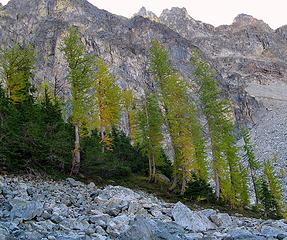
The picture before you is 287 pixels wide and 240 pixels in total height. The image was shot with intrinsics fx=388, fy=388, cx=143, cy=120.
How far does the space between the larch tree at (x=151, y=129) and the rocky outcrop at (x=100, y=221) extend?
14.1m

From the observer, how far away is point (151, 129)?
31344 mm

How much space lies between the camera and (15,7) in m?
157

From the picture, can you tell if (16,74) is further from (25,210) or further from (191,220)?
(191,220)

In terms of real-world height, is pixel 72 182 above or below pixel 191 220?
above

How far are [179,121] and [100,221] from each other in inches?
704

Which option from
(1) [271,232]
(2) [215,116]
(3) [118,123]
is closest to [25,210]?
(1) [271,232]

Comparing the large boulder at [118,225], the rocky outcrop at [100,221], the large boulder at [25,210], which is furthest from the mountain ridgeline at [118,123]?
the large boulder at [118,225]

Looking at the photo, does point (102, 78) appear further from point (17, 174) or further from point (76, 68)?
point (17, 174)

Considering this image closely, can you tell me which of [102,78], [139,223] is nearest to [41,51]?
[102,78]

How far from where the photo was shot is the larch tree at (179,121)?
93.6ft

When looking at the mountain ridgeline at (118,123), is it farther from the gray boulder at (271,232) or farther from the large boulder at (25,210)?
the gray boulder at (271,232)

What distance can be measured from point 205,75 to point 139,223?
23440 millimetres

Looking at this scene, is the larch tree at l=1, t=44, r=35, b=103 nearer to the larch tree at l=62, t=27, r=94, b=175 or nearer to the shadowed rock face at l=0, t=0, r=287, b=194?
the larch tree at l=62, t=27, r=94, b=175

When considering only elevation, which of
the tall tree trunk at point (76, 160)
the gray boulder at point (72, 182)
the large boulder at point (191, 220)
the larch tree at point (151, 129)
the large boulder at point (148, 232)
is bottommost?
the large boulder at point (148, 232)
